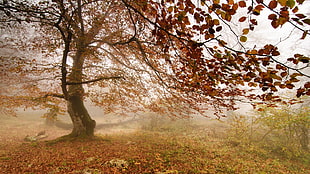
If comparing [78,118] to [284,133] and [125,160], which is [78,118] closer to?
[125,160]

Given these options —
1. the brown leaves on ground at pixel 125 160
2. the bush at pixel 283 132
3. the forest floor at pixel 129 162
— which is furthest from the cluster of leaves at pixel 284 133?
the brown leaves on ground at pixel 125 160

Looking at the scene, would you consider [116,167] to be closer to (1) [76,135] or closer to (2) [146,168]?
(2) [146,168]

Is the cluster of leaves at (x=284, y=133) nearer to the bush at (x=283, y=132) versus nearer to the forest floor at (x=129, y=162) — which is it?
the bush at (x=283, y=132)

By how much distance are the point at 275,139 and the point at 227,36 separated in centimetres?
1483

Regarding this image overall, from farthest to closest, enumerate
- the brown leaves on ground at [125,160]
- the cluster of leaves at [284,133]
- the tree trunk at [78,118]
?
1. the tree trunk at [78,118]
2. the cluster of leaves at [284,133]
3. the brown leaves on ground at [125,160]

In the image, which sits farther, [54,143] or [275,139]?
[275,139]

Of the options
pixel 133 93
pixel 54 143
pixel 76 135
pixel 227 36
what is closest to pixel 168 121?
pixel 133 93

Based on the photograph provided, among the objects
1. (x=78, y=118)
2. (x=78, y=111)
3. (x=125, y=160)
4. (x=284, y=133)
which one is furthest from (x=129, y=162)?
(x=284, y=133)

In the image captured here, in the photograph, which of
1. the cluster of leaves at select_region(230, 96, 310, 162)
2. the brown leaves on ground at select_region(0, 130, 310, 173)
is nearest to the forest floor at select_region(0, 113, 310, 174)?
the brown leaves on ground at select_region(0, 130, 310, 173)

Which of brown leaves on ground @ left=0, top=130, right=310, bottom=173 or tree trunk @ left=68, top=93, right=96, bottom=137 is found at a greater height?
tree trunk @ left=68, top=93, right=96, bottom=137

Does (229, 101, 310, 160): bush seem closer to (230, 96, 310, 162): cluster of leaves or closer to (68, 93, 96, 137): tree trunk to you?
(230, 96, 310, 162): cluster of leaves

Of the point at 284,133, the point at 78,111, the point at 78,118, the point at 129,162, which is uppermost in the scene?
the point at 78,111

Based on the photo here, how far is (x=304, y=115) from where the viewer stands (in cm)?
695

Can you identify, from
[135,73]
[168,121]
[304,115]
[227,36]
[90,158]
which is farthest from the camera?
[227,36]
